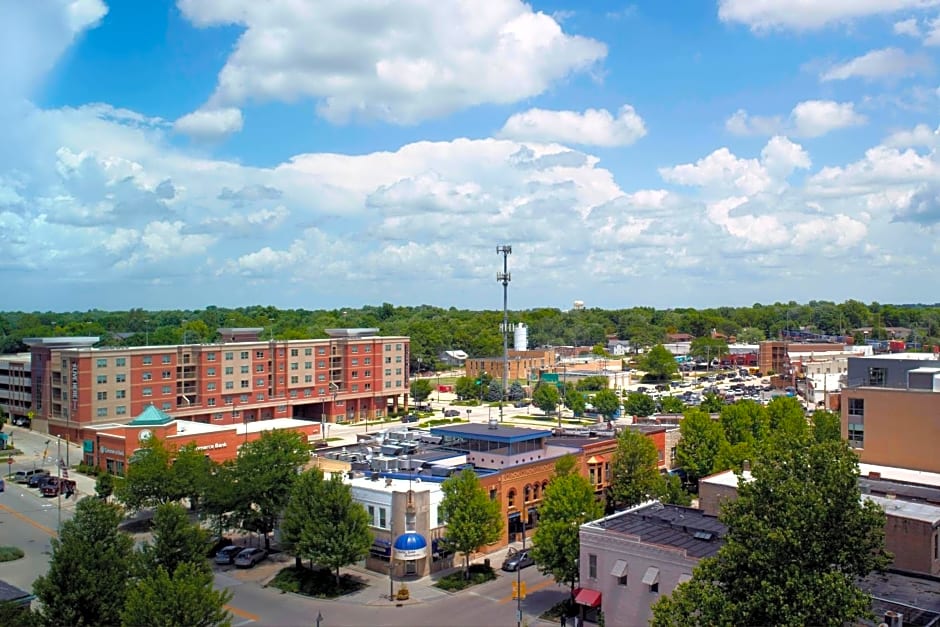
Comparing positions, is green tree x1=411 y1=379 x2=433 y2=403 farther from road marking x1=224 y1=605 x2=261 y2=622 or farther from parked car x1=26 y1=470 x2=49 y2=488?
road marking x1=224 y1=605 x2=261 y2=622

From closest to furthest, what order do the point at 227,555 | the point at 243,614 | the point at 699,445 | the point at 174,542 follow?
the point at 174,542
the point at 243,614
the point at 227,555
the point at 699,445

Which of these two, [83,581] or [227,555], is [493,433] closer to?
[227,555]

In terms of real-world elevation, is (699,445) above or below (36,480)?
above

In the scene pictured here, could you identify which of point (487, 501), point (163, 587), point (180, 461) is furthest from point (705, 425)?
point (163, 587)

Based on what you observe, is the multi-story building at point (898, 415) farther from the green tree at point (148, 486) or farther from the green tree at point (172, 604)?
the green tree at point (148, 486)

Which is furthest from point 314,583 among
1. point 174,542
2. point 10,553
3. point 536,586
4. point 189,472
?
point 10,553

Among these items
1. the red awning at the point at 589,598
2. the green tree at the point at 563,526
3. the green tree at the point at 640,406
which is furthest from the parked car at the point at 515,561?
the green tree at the point at 640,406
